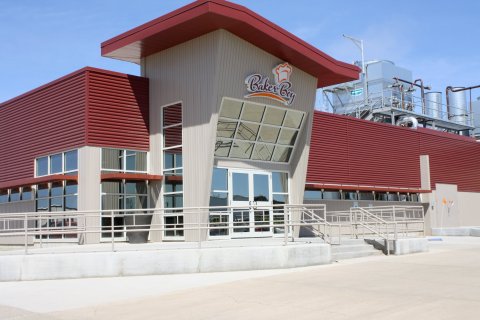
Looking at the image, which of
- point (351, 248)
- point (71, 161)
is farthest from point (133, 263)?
point (71, 161)

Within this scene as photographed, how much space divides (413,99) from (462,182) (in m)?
6.92

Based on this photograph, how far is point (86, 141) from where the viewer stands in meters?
19.0

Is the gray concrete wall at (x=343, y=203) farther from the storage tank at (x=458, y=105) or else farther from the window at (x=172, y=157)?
the storage tank at (x=458, y=105)

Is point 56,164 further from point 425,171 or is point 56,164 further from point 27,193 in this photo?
point 425,171

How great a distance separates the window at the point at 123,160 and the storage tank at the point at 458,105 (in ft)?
106

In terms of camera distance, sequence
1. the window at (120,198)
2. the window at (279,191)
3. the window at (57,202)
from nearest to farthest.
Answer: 1. the window at (120,198)
2. the window at (57,202)
3. the window at (279,191)

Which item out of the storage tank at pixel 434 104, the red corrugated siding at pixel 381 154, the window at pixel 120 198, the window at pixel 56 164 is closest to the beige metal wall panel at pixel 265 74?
the window at pixel 120 198

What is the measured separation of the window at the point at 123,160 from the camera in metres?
19.5

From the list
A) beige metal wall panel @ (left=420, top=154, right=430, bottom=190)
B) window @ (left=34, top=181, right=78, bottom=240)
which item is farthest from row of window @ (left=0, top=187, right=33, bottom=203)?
beige metal wall panel @ (left=420, top=154, right=430, bottom=190)

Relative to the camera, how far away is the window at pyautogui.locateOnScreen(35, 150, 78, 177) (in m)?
19.9

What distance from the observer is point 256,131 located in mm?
20875

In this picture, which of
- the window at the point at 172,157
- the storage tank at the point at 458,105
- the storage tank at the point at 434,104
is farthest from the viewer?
the storage tank at the point at 458,105

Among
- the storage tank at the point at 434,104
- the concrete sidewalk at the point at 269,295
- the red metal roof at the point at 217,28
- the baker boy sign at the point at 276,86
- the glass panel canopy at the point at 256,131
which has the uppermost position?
the storage tank at the point at 434,104

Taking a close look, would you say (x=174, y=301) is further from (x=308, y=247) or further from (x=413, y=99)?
(x=413, y=99)
